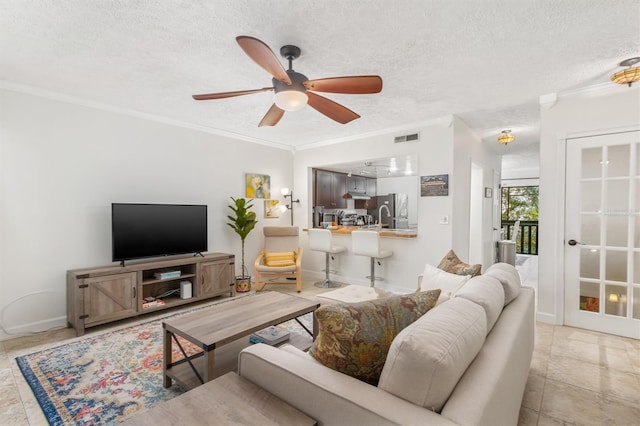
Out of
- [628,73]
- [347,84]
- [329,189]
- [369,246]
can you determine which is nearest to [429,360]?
[347,84]

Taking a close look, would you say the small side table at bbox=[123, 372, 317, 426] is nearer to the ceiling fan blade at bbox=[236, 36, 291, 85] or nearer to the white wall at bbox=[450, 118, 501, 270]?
the ceiling fan blade at bbox=[236, 36, 291, 85]

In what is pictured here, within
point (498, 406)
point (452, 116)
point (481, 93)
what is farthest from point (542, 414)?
point (452, 116)

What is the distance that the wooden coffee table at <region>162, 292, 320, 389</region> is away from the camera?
6.28 ft

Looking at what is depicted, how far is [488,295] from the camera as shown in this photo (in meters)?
1.58

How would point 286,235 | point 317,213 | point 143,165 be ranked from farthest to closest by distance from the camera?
1. point 317,213
2. point 286,235
3. point 143,165

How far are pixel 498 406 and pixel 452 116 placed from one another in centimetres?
372

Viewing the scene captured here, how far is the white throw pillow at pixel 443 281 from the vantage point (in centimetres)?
220

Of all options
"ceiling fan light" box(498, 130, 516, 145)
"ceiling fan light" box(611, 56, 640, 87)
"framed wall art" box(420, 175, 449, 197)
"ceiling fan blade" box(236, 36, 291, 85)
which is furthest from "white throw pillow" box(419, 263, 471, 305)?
"ceiling fan light" box(498, 130, 516, 145)

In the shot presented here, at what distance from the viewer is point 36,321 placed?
3193 millimetres

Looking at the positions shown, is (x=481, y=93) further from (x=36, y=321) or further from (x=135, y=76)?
(x=36, y=321)

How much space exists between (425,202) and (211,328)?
11.0ft

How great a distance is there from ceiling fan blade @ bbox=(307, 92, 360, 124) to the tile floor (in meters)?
2.51

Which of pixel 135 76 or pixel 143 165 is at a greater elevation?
pixel 135 76

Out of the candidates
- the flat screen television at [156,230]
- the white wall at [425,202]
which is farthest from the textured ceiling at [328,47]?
the flat screen television at [156,230]
